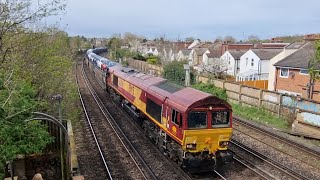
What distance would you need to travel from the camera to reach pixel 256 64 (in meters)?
44.9

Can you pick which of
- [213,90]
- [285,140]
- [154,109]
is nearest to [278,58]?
[213,90]

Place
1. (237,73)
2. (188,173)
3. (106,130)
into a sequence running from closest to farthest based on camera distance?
(188,173) → (106,130) → (237,73)

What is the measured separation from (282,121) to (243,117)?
3027 millimetres

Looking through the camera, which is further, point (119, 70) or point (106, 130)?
point (119, 70)

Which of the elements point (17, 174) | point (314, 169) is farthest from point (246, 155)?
point (17, 174)

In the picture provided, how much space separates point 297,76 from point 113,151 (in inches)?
804

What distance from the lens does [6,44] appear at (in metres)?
12.6

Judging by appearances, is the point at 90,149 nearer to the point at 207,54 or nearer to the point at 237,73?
the point at 237,73

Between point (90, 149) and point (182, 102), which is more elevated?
point (182, 102)

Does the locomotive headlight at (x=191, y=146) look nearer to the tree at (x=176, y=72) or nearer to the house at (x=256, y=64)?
the tree at (x=176, y=72)

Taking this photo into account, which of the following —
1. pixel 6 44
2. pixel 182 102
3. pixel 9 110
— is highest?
pixel 6 44

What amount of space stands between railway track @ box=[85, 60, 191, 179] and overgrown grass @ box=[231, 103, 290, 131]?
8.63 metres

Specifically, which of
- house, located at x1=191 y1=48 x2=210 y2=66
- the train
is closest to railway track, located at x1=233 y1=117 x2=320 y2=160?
the train

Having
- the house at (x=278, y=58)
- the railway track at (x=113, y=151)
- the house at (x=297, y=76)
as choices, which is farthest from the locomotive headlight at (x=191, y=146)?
the house at (x=278, y=58)
